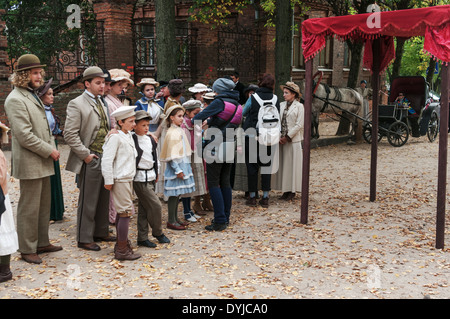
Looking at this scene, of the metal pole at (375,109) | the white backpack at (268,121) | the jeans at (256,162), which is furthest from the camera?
the metal pole at (375,109)

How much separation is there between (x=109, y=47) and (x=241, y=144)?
8.79 m

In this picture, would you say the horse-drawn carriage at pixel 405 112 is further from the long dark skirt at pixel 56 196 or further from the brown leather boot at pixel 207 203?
the long dark skirt at pixel 56 196

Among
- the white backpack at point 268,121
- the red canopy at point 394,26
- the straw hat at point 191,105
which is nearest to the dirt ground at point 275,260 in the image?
the white backpack at point 268,121

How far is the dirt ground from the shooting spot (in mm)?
4523

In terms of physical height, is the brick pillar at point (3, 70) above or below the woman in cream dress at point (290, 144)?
above

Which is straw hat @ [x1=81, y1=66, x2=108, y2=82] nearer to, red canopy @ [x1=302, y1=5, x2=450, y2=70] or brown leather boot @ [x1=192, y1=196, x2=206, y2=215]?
brown leather boot @ [x1=192, y1=196, x2=206, y2=215]

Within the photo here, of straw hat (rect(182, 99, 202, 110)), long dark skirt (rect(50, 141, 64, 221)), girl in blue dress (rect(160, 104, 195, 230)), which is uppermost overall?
straw hat (rect(182, 99, 202, 110))

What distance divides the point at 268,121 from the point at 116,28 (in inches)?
359

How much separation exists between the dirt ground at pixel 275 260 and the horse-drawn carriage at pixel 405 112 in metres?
6.83

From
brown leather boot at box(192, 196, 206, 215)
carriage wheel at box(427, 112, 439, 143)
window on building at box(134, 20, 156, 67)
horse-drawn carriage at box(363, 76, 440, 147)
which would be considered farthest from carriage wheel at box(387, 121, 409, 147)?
brown leather boot at box(192, 196, 206, 215)

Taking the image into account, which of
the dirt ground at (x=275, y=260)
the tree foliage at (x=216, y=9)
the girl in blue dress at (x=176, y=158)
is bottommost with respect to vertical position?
the dirt ground at (x=275, y=260)

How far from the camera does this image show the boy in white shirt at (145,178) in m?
5.42

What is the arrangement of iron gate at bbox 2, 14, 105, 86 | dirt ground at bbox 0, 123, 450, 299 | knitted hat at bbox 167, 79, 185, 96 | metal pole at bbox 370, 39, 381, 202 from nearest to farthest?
dirt ground at bbox 0, 123, 450, 299 < knitted hat at bbox 167, 79, 185, 96 < metal pole at bbox 370, 39, 381, 202 < iron gate at bbox 2, 14, 105, 86

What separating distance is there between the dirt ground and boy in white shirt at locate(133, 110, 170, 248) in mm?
245
